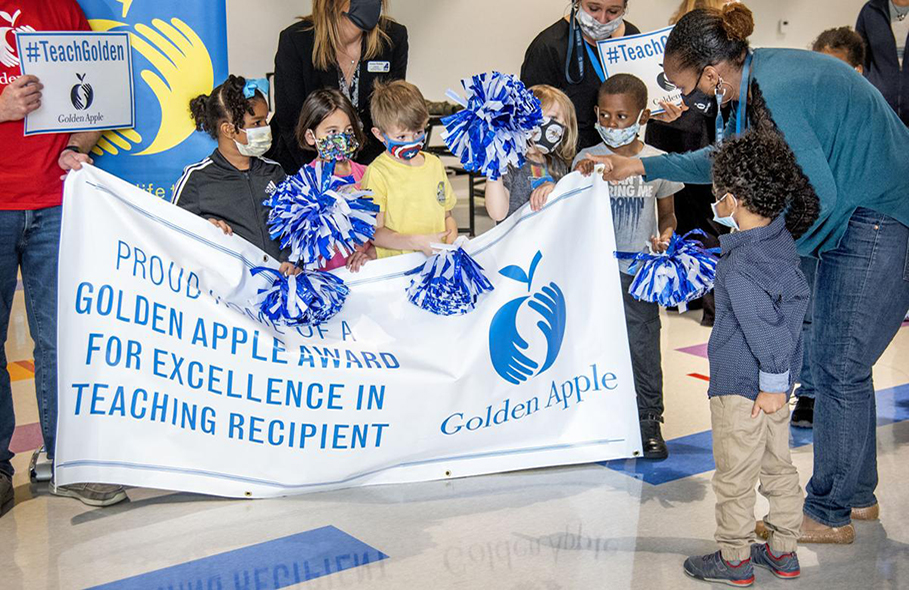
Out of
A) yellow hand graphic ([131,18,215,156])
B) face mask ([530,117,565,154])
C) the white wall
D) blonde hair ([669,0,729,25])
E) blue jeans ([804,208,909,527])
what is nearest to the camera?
blue jeans ([804,208,909,527])

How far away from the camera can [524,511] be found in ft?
9.84

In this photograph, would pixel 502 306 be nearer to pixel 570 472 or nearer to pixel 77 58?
pixel 570 472

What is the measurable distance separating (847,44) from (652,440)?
98.8 inches

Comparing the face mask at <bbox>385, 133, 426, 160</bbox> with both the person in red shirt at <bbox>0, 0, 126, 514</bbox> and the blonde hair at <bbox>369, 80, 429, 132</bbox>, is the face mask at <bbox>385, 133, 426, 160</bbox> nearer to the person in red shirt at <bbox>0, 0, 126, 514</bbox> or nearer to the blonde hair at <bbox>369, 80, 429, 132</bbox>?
the blonde hair at <bbox>369, 80, 429, 132</bbox>

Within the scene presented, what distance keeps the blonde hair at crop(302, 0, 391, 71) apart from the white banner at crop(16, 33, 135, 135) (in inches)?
28.1

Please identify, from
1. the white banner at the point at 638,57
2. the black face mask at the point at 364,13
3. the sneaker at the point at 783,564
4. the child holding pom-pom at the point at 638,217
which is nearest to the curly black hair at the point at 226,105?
the black face mask at the point at 364,13

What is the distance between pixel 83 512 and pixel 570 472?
5.26 ft

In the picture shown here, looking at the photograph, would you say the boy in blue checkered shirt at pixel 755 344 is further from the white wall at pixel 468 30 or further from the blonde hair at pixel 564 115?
the white wall at pixel 468 30

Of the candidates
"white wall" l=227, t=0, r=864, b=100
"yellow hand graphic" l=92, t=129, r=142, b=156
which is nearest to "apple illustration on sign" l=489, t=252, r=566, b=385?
"yellow hand graphic" l=92, t=129, r=142, b=156

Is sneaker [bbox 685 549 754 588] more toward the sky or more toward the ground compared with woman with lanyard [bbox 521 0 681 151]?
more toward the ground

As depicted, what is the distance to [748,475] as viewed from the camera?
97.3 inches

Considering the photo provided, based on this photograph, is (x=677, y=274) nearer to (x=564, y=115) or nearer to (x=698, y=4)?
(x=564, y=115)

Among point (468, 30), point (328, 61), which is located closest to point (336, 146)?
point (328, 61)

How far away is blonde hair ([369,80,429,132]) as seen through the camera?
124 inches
